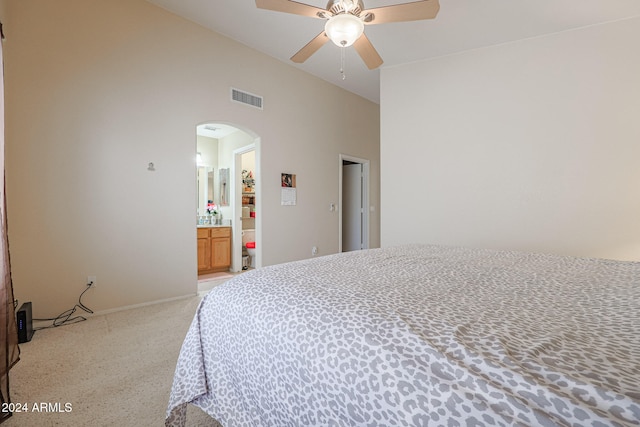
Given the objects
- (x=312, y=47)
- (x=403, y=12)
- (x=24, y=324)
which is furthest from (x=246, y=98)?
Result: (x=24, y=324)

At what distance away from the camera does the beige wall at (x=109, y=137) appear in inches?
94.3

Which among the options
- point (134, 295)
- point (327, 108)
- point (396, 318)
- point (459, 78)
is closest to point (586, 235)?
point (459, 78)

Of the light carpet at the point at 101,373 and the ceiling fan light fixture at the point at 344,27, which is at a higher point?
the ceiling fan light fixture at the point at 344,27

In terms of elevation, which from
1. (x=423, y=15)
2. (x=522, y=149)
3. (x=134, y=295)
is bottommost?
(x=134, y=295)

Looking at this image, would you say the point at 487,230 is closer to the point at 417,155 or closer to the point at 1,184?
the point at 417,155

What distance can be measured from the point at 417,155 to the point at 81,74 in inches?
144

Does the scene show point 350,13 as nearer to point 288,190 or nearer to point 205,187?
point 288,190

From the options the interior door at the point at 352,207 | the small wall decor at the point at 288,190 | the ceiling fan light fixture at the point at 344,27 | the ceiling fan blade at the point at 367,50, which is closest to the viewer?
the ceiling fan light fixture at the point at 344,27

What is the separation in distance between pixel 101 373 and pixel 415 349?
1.99 m

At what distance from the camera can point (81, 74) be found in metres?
→ 2.62

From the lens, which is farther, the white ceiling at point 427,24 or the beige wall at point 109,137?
the white ceiling at point 427,24

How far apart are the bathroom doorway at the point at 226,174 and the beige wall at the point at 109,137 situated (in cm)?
113

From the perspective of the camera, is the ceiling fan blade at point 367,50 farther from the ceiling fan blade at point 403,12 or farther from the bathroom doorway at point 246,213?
the bathroom doorway at point 246,213

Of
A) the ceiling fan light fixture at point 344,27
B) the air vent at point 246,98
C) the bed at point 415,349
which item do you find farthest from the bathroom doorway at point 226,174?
the bed at point 415,349
